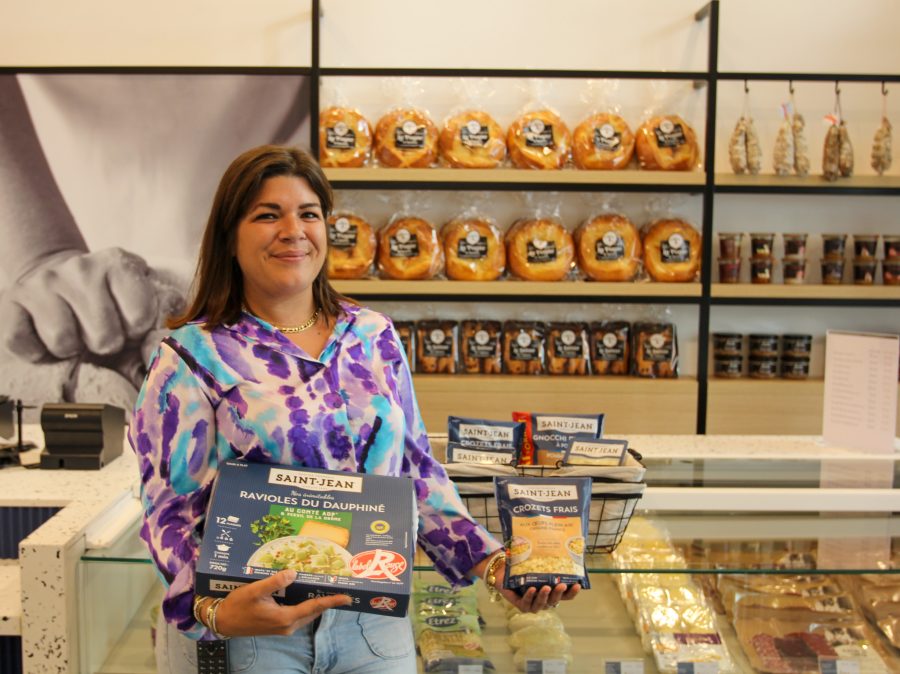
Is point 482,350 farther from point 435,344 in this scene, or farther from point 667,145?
point 667,145

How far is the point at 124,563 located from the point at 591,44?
109 inches

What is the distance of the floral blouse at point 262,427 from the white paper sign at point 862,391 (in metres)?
1.41

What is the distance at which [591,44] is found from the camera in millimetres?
3607

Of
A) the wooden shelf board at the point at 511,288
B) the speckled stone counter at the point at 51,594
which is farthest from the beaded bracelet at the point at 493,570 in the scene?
the wooden shelf board at the point at 511,288

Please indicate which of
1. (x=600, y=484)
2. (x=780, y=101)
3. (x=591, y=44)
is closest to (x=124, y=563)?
(x=600, y=484)

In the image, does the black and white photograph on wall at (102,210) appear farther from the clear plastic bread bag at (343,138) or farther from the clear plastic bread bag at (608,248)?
the clear plastic bread bag at (608,248)

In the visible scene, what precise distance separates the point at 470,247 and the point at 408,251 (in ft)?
0.75

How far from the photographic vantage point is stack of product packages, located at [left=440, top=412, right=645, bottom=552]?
1.51 meters

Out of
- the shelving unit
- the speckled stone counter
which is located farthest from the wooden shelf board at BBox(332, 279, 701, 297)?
the speckled stone counter

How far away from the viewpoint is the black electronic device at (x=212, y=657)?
126 cm

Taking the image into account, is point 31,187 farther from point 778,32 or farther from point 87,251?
point 778,32

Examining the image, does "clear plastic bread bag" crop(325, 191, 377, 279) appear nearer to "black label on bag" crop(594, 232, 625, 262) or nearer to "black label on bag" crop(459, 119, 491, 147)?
"black label on bag" crop(459, 119, 491, 147)

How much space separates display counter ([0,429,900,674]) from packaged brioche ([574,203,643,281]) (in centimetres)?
146

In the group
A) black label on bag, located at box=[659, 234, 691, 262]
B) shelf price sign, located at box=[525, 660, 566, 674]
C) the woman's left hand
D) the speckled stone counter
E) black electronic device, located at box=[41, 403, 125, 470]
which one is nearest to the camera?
the woman's left hand
